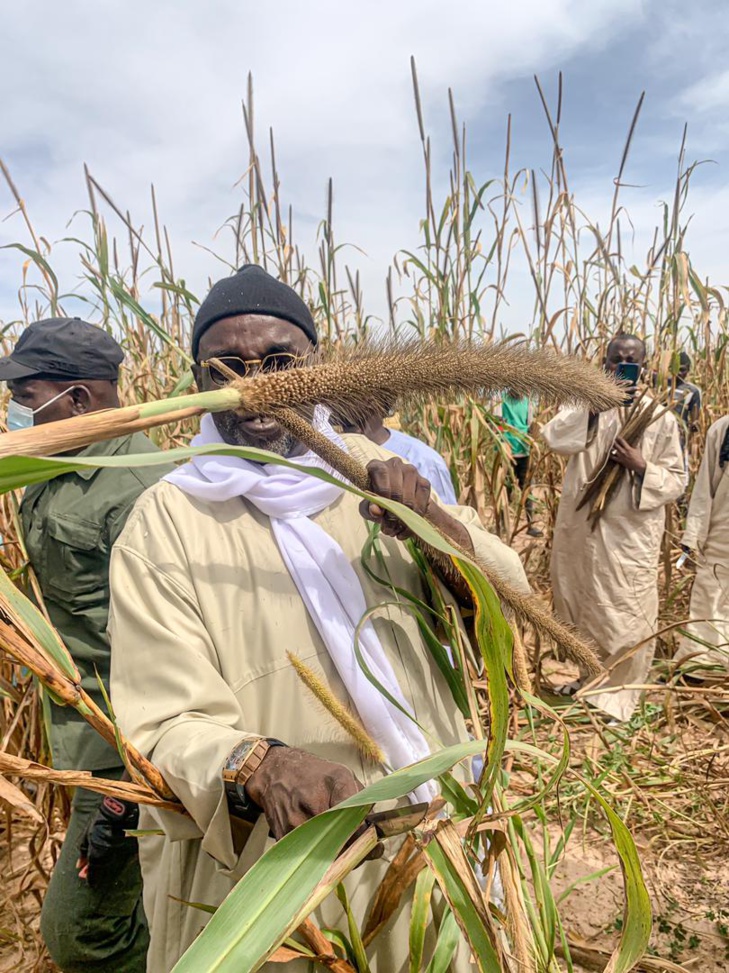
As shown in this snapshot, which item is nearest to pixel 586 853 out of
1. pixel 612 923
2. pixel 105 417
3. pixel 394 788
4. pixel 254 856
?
pixel 612 923

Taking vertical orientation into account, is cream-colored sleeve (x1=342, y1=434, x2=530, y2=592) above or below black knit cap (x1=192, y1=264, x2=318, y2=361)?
below

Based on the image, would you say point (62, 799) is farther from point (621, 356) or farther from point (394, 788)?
point (621, 356)

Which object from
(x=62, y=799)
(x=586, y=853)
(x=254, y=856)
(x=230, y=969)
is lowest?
(x=586, y=853)

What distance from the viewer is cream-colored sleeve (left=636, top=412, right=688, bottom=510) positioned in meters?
4.05

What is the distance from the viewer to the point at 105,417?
73 centimetres

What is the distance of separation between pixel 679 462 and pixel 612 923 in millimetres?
2608

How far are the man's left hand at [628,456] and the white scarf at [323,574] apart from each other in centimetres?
306

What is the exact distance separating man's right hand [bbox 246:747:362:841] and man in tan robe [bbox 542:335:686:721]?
3.44m

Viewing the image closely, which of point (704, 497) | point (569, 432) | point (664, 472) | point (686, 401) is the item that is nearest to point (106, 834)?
point (569, 432)

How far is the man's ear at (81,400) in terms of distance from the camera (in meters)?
2.34

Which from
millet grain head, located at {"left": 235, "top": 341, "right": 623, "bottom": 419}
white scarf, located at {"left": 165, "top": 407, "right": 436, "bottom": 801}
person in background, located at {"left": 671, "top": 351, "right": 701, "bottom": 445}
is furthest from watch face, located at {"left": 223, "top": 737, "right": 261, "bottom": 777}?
person in background, located at {"left": 671, "top": 351, "right": 701, "bottom": 445}

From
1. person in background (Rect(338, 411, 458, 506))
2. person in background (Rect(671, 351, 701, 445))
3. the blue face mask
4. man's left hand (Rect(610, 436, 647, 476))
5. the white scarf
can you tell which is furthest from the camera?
person in background (Rect(671, 351, 701, 445))

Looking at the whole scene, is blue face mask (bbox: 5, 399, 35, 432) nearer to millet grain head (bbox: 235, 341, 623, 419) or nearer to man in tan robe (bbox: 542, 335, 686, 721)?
millet grain head (bbox: 235, 341, 623, 419)

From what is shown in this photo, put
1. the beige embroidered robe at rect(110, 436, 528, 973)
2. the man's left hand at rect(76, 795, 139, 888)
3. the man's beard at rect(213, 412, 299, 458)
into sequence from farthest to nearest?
the man's left hand at rect(76, 795, 139, 888)
the man's beard at rect(213, 412, 299, 458)
the beige embroidered robe at rect(110, 436, 528, 973)
